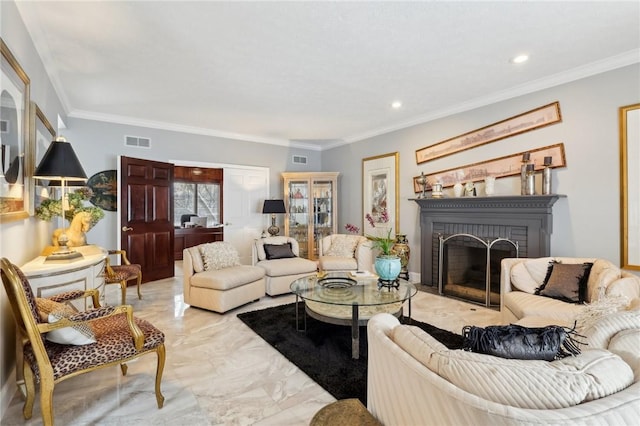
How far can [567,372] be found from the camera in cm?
89

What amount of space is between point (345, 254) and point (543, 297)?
2.71 meters

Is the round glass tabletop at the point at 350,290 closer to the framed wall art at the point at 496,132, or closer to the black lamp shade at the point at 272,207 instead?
the framed wall art at the point at 496,132

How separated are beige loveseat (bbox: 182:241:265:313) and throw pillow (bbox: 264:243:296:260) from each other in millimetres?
548

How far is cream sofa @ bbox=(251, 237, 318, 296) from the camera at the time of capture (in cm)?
424

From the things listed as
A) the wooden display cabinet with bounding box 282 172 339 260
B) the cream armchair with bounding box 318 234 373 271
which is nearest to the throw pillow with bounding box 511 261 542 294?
the cream armchair with bounding box 318 234 373 271

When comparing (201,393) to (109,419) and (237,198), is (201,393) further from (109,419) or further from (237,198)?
(237,198)

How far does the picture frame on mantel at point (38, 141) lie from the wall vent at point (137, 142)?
1694mm

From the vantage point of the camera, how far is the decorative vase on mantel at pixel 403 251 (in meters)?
4.87

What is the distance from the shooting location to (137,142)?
505 centimetres

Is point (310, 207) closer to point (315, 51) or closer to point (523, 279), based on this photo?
point (315, 51)

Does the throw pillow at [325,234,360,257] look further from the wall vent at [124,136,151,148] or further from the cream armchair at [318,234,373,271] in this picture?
the wall vent at [124,136,151,148]

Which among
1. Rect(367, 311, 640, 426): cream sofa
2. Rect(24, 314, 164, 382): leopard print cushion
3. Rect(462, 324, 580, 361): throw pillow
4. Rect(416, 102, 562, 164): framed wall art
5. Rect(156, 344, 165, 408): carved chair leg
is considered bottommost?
Rect(156, 344, 165, 408): carved chair leg

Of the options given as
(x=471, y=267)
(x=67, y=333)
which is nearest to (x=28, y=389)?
(x=67, y=333)

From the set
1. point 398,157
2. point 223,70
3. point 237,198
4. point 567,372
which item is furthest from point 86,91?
point 567,372
